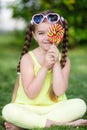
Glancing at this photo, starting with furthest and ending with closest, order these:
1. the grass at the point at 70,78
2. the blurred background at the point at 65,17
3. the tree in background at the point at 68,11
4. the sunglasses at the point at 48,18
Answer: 1. the tree in background at the point at 68,11
2. the blurred background at the point at 65,17
3. the grass at the point at 70,78
4. the sunglasses at the point at 48,18

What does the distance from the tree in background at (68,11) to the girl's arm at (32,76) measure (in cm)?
629

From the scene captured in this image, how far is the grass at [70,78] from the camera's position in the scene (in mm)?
5887

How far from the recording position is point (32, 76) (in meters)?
4.17

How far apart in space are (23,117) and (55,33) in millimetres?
792

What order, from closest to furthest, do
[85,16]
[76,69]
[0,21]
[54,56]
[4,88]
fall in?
[54,56], [4,88], [76,69], [85,16], [0,21]

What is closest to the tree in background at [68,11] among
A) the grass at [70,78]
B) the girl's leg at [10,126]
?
the grass at [70,78]

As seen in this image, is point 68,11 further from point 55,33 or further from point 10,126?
point 10,126

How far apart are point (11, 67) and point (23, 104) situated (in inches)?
166

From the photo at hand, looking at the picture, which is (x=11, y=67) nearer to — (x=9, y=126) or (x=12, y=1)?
(x=12, y=1)

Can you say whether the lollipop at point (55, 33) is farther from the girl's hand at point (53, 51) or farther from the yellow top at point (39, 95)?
the yellow top at point (39, 95)

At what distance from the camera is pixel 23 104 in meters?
4.25

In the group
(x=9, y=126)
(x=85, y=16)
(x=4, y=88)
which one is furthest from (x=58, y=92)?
(x=85, y=16)

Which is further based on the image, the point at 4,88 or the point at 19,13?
the point at 19,13

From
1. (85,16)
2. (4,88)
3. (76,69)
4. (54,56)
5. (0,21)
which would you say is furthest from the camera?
(0,21)
